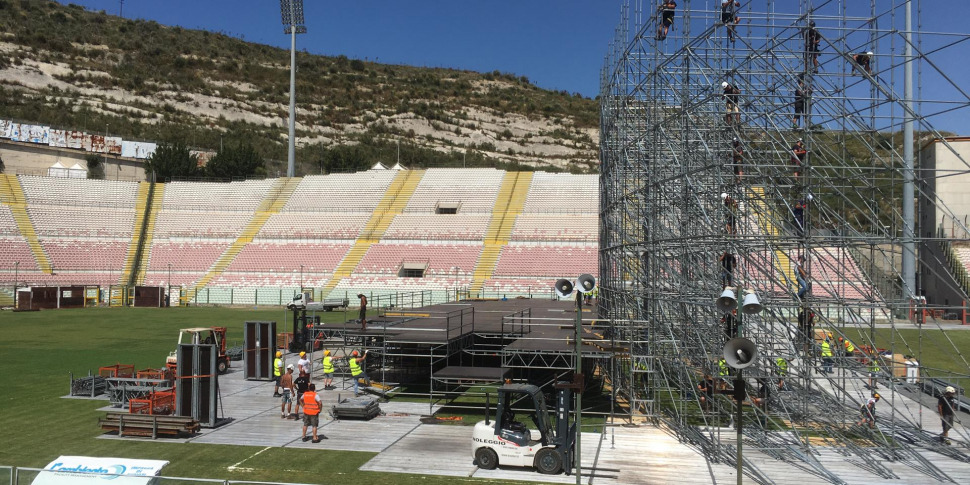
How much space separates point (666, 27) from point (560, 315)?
13854 mm

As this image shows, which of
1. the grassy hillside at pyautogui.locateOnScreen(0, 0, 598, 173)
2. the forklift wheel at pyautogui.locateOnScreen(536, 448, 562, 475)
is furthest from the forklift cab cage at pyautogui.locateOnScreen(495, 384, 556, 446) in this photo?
the grassy hillside at pyautogui.locateOnScreen(0, 0, 598, 173)

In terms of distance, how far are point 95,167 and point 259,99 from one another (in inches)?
2134

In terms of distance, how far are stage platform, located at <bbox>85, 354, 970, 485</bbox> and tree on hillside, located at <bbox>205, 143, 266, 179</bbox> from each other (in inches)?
2831

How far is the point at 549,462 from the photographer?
47.5 feet

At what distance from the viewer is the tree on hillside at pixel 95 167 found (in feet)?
260

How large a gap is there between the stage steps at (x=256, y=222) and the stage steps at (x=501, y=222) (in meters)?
21.7

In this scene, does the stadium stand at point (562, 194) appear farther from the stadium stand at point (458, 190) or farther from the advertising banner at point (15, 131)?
the advertising banner at point (15, 131)

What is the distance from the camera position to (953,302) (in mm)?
46469

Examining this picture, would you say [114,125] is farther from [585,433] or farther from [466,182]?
[585,433]

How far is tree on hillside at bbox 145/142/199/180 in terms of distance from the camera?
8138cm

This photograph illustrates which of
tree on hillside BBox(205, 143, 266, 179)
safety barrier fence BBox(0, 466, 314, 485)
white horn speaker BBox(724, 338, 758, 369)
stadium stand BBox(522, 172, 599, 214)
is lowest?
safety barrier fence BBox(0, 466, 314, 485)

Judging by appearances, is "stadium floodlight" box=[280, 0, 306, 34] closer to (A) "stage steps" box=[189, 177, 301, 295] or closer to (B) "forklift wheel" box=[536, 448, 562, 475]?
(A) "stage steps" box=[189, 177, 301, 295]

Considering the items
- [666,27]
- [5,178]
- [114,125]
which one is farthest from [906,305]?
[114,125]

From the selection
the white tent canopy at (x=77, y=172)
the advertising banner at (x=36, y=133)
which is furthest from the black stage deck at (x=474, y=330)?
the advertising banner at (x=36, y=133)
